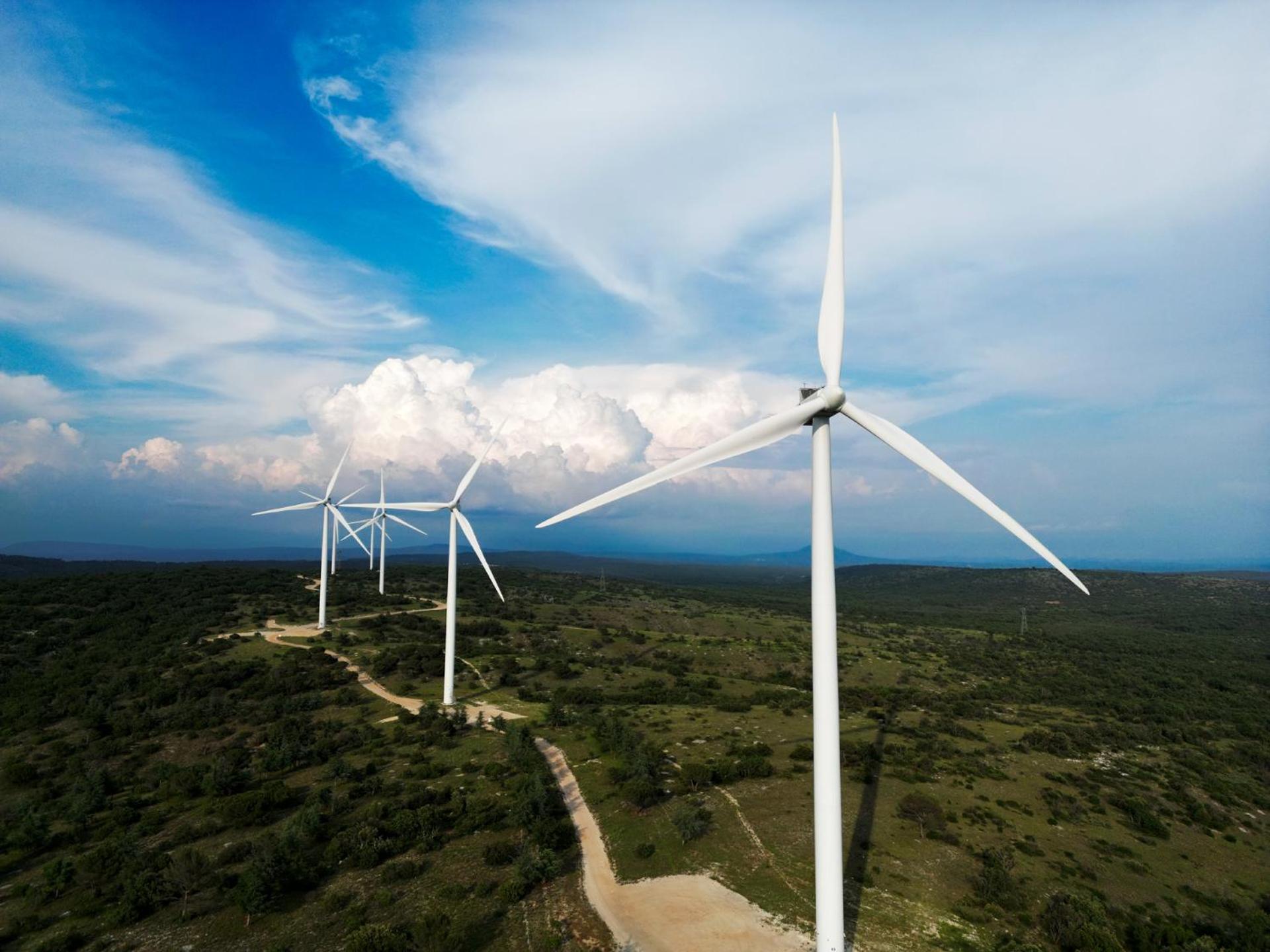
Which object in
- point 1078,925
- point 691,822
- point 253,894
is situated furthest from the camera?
point 691,822

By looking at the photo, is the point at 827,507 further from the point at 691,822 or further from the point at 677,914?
the point at 691,822

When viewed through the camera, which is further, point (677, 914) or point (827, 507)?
point (677, 914)

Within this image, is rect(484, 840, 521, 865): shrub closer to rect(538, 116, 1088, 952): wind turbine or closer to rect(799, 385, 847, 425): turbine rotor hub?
rect(538, 116, 1088, 952): wind turbine

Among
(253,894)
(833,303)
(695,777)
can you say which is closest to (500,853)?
(253,894)

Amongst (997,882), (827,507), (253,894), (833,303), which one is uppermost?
(833,303)

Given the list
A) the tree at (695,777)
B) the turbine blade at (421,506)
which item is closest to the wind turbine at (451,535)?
the turbine blade at (421,506)

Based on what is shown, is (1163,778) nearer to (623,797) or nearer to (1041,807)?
(1041,807)

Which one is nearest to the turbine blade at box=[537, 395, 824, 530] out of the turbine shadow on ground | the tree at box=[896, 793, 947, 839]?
the turbine shadow on ground

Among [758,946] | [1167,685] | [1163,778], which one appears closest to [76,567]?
[758,946]
